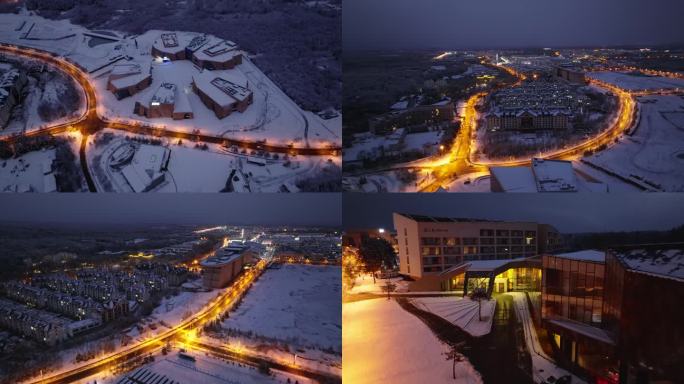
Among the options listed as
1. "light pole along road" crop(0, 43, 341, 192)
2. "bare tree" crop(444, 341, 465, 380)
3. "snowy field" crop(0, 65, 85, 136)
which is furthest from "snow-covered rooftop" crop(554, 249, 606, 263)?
"snowy field" crop(0, 65, 85, 136)

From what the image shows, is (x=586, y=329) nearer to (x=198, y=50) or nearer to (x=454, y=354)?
(x=454, y=354)

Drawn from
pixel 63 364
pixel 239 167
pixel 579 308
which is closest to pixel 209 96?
pixel 239 167

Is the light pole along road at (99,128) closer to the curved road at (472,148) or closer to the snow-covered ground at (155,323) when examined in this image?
the curved road at (472,148)

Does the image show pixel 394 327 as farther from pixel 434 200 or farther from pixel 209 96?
pixel 209 96

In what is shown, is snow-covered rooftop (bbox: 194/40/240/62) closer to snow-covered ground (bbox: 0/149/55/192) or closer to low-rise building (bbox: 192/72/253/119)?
low-rise building (bbox: 192/72/253/119)

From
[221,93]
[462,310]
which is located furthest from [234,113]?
[462,310]

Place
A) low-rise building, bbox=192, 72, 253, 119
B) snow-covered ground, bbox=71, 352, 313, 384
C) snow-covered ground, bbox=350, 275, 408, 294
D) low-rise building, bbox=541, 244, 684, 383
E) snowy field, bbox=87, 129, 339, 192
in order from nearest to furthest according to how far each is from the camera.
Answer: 1. low-rise building, bbox=541, 244, 684, 383
2. snow-covered ground, bbox=71, 352, 313, 384
3. snowy field, bbox=87, 129, 339, 192
4. low-rise building, bbox=192, 72, 253, 119
5. snow-covered ground, bbox=350, 275, 408, 294
